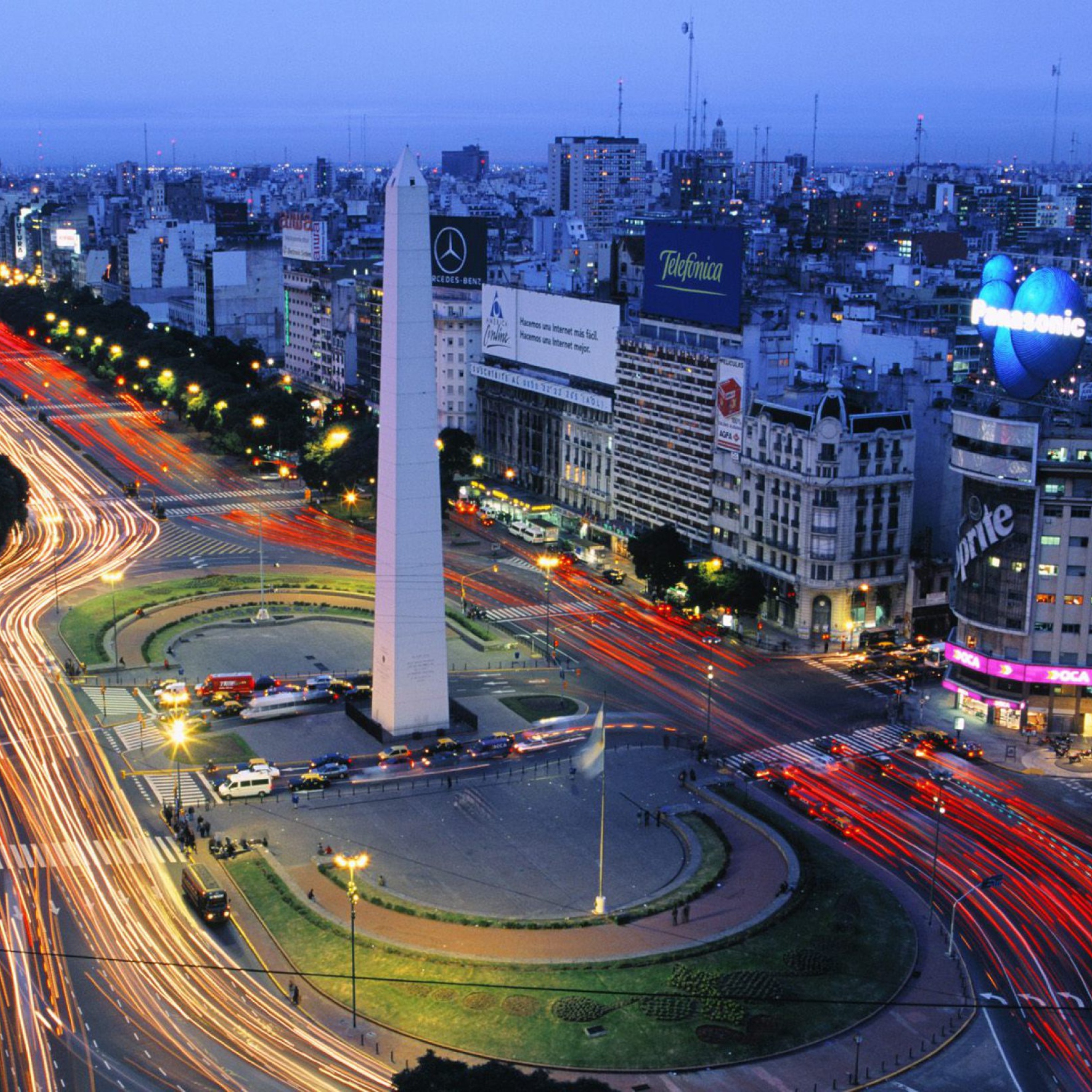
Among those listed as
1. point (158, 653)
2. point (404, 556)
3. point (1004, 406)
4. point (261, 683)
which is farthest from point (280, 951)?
point (1004, 406)

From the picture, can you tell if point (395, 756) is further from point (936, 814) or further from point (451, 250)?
point (451, 250)

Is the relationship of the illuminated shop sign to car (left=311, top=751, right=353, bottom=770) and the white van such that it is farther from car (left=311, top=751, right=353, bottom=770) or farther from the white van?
the white van

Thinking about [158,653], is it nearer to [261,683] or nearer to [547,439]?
[261,683]

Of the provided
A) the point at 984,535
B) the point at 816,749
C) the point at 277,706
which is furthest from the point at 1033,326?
the point at 277,706

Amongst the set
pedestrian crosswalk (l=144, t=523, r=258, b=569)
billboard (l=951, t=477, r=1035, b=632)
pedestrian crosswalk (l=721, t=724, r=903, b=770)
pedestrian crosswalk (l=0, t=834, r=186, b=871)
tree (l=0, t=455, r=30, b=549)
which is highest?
billboard (l=951, t=477, r=1035, b=632)

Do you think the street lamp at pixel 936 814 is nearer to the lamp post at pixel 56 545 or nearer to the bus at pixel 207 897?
the bus at pixel 207 897

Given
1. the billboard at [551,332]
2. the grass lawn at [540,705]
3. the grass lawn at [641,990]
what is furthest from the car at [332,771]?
the billboard at [551,332]

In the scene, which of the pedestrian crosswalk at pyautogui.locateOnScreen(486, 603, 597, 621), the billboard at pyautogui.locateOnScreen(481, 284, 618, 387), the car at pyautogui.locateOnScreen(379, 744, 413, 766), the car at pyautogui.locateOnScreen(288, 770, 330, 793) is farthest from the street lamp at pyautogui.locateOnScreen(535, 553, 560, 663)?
the car at pyautogui.locateOnScreen(288, 770, 330, 793)
